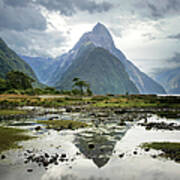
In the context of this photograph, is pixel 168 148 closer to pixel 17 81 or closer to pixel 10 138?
pixel 10 138

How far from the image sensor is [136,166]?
1736cm

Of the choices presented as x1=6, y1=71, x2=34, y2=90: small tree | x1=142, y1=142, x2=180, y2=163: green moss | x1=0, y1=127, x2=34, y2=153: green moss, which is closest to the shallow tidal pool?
x1=142, y1=142, x2=180, y2=163: green moss

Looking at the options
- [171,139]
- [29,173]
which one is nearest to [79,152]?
[29,173]

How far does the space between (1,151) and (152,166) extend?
14903mm

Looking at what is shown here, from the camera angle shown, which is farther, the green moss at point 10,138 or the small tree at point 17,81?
the small tree at point 17,81

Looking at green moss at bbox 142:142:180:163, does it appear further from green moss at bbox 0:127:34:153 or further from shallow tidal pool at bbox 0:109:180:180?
green moss at bbox 0:127:34:153

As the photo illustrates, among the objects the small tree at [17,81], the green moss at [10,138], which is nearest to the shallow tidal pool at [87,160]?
the green moss at [10,138]

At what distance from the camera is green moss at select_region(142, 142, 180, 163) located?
19.1 metres

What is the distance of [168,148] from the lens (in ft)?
70.5

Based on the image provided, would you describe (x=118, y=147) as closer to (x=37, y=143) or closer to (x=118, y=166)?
(x=118, y=166)

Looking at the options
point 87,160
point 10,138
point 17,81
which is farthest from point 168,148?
point 17,81

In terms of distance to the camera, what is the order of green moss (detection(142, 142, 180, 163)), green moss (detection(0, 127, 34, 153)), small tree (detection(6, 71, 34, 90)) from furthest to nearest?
small tree (detection(6, 71, 34, 90))
green moss (detection(0, 127, 34, 153))
green moss (detection(142, 142, 180, 163))

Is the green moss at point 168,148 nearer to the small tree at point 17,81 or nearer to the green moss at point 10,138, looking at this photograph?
the green moss at point 10,138

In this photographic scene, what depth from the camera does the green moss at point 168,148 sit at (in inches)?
751
